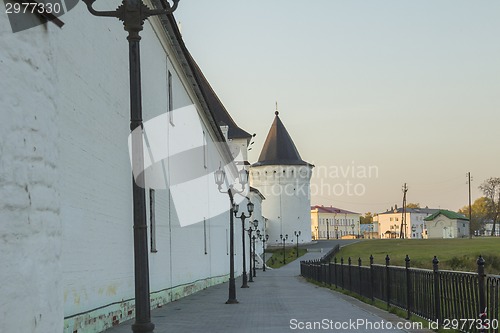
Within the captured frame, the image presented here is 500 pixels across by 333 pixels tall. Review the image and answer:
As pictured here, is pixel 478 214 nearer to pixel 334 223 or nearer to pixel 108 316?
pixel 334 223

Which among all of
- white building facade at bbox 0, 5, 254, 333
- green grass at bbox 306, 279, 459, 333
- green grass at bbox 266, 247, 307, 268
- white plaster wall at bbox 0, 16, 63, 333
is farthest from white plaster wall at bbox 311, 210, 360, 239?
white plaster wall at bbox 0, 16, 63, 333

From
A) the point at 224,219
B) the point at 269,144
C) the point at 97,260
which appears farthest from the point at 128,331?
the point at 269,144

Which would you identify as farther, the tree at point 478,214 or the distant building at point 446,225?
the tree at point 478,214

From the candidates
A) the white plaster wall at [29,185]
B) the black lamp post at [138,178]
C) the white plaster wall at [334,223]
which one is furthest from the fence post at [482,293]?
the white plaster wall at [334,223]

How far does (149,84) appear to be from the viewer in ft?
61.5

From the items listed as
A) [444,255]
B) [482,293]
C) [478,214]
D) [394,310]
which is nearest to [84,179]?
[482,293]

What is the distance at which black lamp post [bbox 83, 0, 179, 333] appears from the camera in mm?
6680

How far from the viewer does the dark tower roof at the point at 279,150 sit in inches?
4075

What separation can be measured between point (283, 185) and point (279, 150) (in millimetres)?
5736

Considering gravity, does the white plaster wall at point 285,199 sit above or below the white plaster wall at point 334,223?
above

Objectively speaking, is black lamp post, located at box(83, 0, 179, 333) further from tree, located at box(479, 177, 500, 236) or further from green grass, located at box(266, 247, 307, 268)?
tree, located at box(479, 177, 500, 236)

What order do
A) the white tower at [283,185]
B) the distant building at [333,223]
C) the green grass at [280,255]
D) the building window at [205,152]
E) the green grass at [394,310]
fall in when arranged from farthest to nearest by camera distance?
1. the distant building at [333,223]
2. the white tower at [283,185]
3. the green grass at [280,255]
4. the building window at [205,152]
5. the green grass at [394,310]

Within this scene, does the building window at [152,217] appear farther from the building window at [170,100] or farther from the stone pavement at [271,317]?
the building window at [170,100]

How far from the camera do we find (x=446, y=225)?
456ft
